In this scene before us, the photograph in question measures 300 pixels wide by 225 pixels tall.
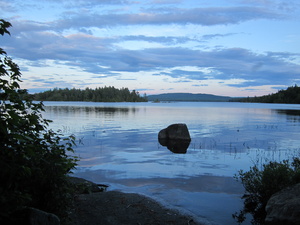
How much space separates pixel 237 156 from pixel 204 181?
30.0ft

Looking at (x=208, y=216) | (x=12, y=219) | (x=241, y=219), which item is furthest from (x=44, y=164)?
(x=241, y=219)

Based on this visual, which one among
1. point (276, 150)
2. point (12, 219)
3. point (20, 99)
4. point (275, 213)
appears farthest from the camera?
point (276, 150)

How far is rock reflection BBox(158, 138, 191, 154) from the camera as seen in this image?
2615 cm

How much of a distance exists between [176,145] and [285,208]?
66.6ft

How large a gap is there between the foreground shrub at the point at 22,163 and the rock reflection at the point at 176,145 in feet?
63.9

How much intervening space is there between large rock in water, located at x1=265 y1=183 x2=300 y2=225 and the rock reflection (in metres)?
16.2

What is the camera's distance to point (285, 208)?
27.6 ft

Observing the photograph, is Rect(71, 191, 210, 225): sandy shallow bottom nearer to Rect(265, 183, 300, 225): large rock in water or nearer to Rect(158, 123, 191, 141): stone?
Rect(265, 183, 300, 225): large rock in water

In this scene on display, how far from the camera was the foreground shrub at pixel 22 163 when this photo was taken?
4727 millimetres

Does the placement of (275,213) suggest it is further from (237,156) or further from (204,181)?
(237,156)

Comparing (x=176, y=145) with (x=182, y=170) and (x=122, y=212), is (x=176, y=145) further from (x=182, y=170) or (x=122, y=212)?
(x=122, y=212)

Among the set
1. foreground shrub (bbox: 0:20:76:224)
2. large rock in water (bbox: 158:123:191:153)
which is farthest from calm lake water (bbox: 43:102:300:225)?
foreground shrub (bbox: 0:20:76:224)

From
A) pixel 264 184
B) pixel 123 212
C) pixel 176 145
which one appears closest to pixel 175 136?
pixel 176 145

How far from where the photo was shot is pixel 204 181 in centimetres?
1582
